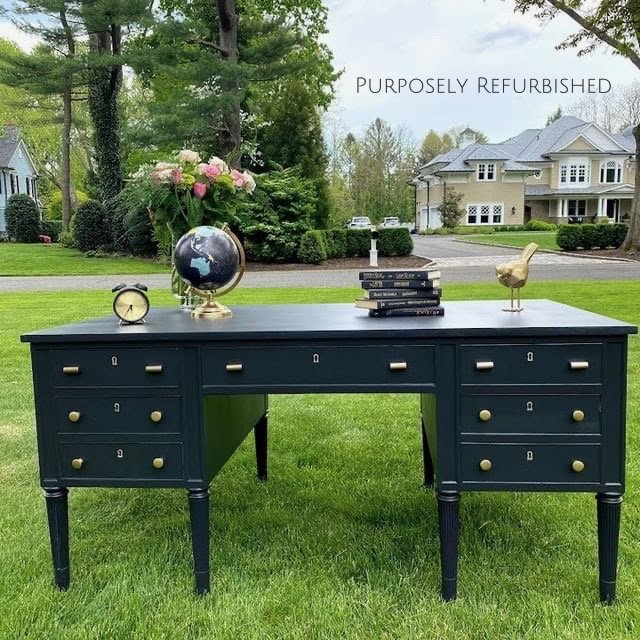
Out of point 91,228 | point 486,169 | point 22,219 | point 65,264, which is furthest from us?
point 486,169

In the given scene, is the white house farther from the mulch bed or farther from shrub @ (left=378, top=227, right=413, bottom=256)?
shrub @ (left=378, top=227, right=413, bottom=256)

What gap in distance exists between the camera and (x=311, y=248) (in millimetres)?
16688

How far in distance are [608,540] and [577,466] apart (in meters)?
0.27

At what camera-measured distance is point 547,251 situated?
66.3 feet

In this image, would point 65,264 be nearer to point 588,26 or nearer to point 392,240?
point 392,240

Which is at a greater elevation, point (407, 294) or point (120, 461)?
point (407, 294)

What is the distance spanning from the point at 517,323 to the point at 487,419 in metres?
0.33

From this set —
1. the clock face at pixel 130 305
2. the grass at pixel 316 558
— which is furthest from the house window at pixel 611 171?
the clock face at pixel 130 305

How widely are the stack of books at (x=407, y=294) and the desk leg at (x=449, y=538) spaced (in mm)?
648

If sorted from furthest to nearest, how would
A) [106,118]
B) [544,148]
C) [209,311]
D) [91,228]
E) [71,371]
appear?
[544,148], [106,118], [91,228], [209,311], [71,371]

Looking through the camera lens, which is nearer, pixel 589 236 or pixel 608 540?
pixel 608 540

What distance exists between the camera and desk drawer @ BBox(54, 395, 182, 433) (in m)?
2.02

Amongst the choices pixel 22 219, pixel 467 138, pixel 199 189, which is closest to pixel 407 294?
pixel 199 189

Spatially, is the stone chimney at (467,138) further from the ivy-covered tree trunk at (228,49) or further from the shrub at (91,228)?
the shrub at (91,228)
